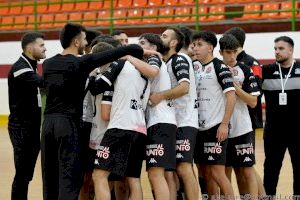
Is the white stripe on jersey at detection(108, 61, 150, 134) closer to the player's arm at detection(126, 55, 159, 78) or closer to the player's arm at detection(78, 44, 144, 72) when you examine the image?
the player's arm at detection(126, 55, 159, 78)

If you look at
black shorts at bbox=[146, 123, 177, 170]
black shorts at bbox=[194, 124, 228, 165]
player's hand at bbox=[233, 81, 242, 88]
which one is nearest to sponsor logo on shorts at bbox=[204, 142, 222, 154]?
black shorts at bbox=[194, 124, 228, 165]

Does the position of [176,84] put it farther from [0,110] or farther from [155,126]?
[0,110]

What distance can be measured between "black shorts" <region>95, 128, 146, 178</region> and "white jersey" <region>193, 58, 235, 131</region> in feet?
2.68

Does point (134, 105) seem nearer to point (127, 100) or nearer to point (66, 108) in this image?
point (127, 100)

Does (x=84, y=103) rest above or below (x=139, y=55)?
below

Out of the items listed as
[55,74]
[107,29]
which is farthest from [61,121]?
[107,29]

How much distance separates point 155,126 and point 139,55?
0.66 meters

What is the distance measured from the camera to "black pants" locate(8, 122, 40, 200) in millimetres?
6641

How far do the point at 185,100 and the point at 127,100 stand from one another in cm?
72

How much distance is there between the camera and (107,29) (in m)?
17.1

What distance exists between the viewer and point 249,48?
14.7 metres

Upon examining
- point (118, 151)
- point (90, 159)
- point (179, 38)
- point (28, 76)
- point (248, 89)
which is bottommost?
point (90, 159)

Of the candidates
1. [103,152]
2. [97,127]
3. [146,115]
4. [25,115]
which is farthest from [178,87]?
[25,115]

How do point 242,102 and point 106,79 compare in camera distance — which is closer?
point 106,79
